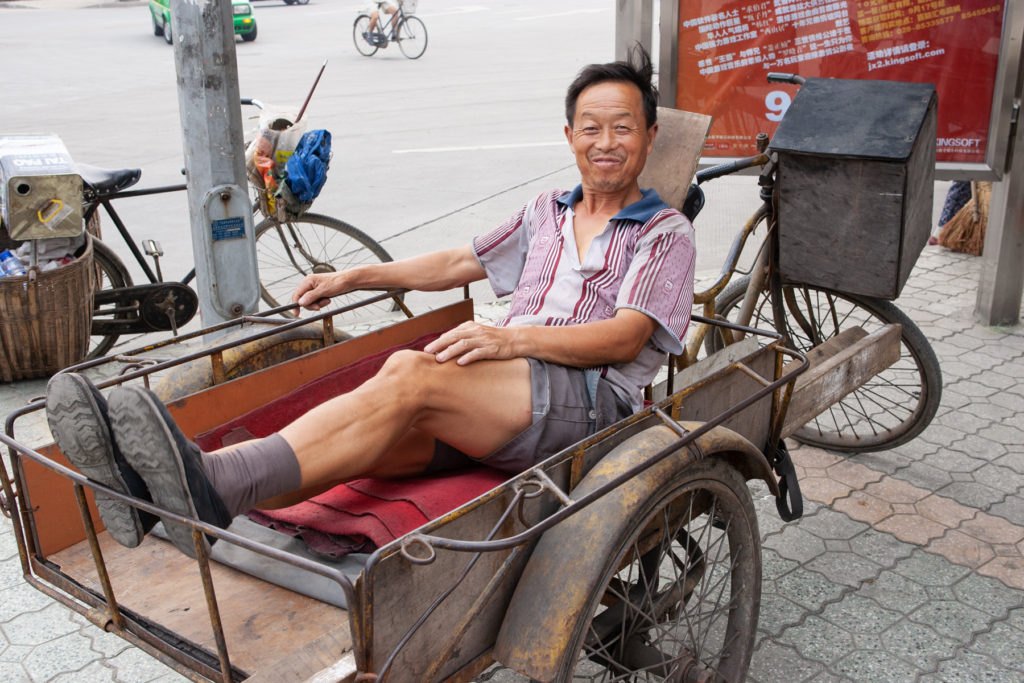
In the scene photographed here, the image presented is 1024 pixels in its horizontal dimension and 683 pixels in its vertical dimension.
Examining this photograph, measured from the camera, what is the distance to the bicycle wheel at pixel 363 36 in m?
16.2

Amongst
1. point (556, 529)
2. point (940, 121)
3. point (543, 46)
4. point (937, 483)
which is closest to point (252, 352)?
point (556, 529)

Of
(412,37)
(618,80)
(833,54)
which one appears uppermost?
(412,37)

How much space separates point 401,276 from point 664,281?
0.83 meters

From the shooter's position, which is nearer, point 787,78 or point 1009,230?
point 787,78

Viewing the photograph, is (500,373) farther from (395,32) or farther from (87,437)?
(395,32)

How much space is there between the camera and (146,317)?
4895 mm

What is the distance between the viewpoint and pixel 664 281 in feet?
8.15

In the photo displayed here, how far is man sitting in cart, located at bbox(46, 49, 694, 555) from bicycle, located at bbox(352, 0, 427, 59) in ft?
47.1

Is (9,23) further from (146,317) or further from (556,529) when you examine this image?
(556,529)

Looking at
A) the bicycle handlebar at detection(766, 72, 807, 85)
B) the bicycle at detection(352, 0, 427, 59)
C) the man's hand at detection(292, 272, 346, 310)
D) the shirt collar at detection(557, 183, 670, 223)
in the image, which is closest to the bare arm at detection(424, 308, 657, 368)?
the shirt collar at detection(557, 183, 670, 223)

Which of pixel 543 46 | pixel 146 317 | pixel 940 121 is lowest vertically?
pixel 146 317

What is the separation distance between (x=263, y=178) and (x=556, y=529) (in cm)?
354

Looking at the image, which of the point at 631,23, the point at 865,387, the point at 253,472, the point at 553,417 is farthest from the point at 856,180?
the point at 253,472

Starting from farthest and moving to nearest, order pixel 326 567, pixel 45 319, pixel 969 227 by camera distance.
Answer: pixel 969 227
pixel 45 319
pixel 326 567
